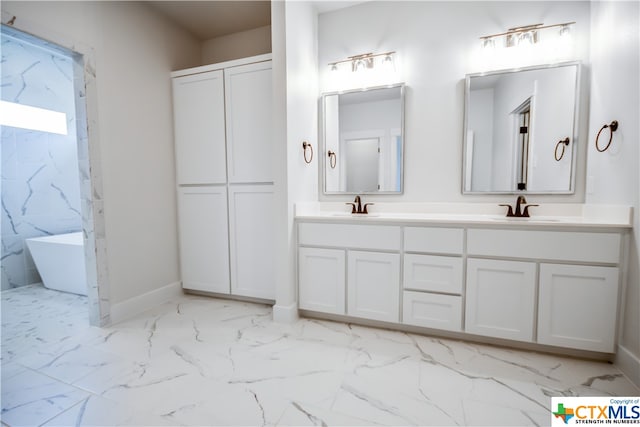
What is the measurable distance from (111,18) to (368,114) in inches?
85.4

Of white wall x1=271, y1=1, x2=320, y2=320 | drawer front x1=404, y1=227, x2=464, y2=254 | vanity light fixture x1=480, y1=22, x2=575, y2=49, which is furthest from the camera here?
white wall x1=271, y1=1, x2=320, y2=320

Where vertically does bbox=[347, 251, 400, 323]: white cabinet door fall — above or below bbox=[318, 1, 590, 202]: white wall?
below

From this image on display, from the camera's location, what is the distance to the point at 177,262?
9.58 ft

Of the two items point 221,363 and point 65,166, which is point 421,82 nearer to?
point 221,363

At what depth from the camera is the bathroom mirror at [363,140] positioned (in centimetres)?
253

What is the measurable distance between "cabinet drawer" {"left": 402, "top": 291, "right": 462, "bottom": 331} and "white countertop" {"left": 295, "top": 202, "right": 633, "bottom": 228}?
0.52 metres

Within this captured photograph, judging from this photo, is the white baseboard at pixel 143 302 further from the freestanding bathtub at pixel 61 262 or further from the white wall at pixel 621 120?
the white wall at pixel 621 120

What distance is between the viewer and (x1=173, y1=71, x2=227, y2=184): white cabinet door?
2.63 metres

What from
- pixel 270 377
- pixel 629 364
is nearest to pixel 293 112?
pixel 270 377

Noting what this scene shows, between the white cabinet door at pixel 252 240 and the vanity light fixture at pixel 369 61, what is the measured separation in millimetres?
1314

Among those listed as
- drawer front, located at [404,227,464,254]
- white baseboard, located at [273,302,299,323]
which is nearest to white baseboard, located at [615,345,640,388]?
drawer front, located at [404,227,464,254]

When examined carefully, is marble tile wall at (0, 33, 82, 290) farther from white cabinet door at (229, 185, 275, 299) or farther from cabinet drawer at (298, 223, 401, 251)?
cabinet drawer at (298, 223, 401, 251)

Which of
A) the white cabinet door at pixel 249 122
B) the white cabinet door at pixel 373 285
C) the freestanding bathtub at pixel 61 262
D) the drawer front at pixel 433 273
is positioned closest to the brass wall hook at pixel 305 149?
the white cabinet door at pixel 249 122

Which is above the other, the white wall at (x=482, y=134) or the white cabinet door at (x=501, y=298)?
the white wall at (x=482, y=134)
